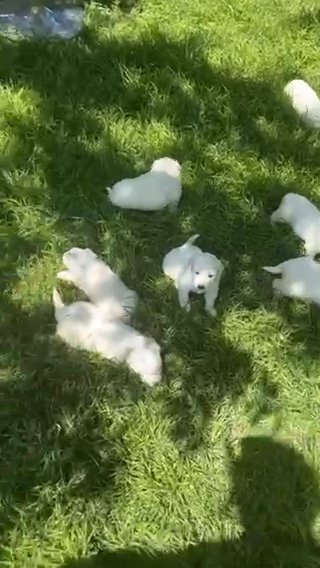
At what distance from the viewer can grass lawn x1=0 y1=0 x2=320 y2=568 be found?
2740 mm

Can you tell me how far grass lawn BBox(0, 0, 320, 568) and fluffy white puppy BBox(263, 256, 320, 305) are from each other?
0.15 ft

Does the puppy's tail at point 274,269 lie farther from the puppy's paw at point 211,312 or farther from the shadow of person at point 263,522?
the shadow of person at point 263,522

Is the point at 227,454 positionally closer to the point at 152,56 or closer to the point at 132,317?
the point at 132,317

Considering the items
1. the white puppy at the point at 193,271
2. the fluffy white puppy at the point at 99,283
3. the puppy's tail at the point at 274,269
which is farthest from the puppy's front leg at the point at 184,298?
the puppy's tail at the point at 274,269

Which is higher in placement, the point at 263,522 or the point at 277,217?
the point at 277,217

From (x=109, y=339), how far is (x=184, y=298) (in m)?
0.36

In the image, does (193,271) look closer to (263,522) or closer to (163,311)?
(163,311)

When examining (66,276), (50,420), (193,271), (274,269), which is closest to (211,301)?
(193,271)

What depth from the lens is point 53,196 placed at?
3623mm

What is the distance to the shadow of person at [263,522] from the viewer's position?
2.67 metres

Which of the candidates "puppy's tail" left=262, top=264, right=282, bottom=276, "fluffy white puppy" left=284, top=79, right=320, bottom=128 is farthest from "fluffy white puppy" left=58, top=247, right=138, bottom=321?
"fluffy white puppy" left=284, top=79, right=320, bottom=128

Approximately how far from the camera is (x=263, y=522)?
2.79 m

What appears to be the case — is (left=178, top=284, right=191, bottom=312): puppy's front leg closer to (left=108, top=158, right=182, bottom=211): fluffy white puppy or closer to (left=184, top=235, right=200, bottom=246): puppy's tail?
(left=184, top=235, right=200, bottom=246): puppy's tail

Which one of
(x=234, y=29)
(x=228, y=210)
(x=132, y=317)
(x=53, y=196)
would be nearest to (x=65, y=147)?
(x=53, y=196)
